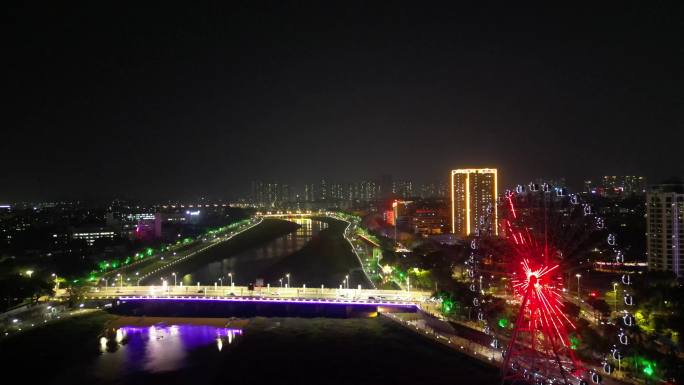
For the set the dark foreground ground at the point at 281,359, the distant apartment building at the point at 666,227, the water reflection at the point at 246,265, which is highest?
the distant apartment building at the point at 666,227

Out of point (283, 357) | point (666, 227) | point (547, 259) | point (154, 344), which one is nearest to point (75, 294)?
point (154, 344)

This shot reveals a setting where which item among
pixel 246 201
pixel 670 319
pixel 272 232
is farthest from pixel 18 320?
pixel 246 201

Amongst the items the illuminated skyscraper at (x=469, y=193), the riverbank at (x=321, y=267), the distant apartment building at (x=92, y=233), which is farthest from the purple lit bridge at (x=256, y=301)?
the distant apartment building at (x=92, y=233)

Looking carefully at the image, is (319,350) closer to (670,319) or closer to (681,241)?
(670,319)

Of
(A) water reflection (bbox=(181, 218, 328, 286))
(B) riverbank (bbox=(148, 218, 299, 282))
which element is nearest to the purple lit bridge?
(A) water reflection (bbox=(181, 218, 328, 286))

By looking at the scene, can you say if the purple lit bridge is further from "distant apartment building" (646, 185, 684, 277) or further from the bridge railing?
"distant apartment building" (646, 185, 684, 277)

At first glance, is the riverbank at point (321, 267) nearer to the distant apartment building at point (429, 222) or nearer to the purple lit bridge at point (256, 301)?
the purple lit bridge at point (256, 301)
